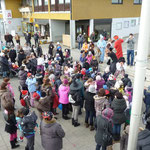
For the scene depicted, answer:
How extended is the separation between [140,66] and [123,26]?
837 inches

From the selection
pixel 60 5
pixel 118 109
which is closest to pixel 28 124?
pixel 118 109

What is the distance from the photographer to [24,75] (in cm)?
776

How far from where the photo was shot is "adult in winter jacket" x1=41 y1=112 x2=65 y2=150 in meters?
3.98

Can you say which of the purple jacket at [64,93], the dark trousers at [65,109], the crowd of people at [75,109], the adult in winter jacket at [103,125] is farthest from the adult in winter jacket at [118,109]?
the dark trousers at [65,109]

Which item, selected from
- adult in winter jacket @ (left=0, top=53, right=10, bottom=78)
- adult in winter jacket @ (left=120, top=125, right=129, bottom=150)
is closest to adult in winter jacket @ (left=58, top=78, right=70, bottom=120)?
adult in winter jacket @ (left=120, top=125, right=129, bottom=150)

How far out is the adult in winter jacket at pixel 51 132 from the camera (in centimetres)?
398

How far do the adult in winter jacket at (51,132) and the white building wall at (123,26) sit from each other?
1898 cm

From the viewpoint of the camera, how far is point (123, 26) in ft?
73.2

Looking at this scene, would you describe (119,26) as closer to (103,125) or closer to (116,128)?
(116,128)

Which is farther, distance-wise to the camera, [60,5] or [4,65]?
[60,5]

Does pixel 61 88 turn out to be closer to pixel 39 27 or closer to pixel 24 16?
pixel 39 27

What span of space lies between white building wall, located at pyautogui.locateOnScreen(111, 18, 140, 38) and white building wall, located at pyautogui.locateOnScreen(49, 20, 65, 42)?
6.42 metres

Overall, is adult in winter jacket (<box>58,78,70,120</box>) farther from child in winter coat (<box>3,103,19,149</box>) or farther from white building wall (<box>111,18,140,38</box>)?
white building wall (<box>111,18,140,38</box>)

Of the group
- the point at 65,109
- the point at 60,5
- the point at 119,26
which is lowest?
the point at 65,109
